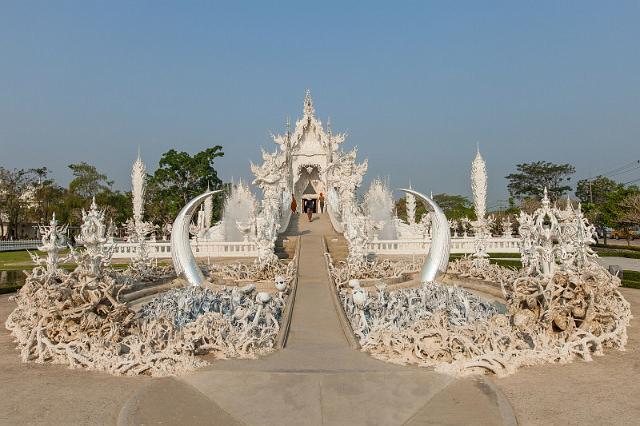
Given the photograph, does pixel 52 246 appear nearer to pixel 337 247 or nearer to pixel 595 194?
pixel 337 247

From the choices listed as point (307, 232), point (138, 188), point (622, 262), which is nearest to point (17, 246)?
point (138, 188)

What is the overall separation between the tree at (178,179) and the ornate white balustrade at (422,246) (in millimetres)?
30788

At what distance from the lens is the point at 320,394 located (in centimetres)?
614

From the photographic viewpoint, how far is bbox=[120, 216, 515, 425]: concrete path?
5.46m

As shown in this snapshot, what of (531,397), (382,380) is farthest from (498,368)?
(382,380)

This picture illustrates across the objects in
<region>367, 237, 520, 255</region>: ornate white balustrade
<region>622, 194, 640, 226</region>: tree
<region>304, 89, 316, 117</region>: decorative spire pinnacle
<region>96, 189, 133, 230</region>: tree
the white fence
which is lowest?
<region>367, 237, 520, 255</region>: ornate white balustrade

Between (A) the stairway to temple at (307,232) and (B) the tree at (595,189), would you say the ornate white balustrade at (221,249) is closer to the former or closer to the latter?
(A) the stairway to temple at (307,232)

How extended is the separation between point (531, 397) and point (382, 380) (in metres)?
1.85

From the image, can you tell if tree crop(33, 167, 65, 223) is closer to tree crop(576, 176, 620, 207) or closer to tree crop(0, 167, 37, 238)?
tree crop(0, 167, 37, 238)

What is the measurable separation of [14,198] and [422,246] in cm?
4405

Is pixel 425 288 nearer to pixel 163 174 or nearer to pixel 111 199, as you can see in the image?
pixel 163 174

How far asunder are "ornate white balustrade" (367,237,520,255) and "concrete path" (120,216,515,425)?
15.4 meters

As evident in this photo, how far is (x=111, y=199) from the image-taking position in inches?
2114

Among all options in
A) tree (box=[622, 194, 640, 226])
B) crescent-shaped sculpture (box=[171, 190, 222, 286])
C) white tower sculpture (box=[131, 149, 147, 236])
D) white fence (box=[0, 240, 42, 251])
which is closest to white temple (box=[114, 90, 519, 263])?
crescent-shaped sculpture (box=[171, 190, 222, 286])
